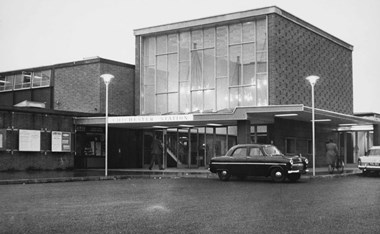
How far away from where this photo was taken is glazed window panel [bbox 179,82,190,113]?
32938mm

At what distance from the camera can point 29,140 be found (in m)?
27.1

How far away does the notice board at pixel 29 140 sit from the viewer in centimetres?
2669

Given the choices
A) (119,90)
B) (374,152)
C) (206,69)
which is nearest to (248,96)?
(206,69)

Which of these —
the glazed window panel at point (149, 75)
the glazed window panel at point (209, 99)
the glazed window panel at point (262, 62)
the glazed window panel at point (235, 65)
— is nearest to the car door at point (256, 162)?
the glazed window panel at point (262, 62)

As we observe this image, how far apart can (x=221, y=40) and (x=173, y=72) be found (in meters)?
4.05

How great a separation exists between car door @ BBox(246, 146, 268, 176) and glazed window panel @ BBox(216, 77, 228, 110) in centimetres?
1118

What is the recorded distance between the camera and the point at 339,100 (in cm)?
3738

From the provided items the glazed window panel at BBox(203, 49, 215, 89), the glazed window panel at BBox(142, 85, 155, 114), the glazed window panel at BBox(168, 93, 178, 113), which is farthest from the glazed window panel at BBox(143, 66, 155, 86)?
the glazed window panel at BBox(203, 49, 215, 89)

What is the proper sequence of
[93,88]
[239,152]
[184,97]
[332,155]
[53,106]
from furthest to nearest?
[53,106] → [93,88] → [184,97] → [332,155] → [239,152]

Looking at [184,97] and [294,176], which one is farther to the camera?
[184,97]

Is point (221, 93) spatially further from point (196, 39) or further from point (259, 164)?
point (259, 164)

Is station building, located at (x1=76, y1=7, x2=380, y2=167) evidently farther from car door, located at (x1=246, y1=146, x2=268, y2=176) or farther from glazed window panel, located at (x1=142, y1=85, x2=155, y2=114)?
car door, located at (x1=246, y1=146, x2=268, y2=176)

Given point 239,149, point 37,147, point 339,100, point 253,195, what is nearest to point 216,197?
point 253,195

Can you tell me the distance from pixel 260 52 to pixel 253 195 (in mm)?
17579
